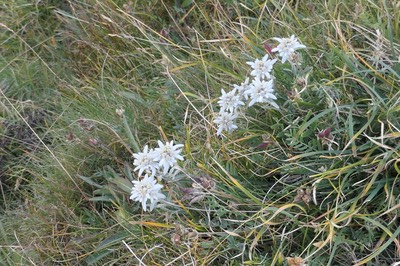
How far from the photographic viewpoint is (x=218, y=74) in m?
3.10

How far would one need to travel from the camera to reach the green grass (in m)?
2.35

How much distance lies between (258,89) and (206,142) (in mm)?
388

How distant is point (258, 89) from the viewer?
7.79ft

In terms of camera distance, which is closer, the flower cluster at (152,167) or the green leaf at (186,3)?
the flower cluster at (152,167)

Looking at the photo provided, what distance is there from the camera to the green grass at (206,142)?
235 centimetres

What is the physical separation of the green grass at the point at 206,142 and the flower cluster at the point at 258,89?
3.5 inches

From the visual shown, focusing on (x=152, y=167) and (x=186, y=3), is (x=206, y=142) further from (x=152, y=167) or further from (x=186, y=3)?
(x=186, y=3)

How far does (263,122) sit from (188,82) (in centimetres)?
62

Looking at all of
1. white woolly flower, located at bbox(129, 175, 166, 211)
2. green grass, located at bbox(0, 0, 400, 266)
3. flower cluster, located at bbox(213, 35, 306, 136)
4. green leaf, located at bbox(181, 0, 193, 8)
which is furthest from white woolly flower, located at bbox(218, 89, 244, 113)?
green leaf, located at bbox(181, 0, 193, 8)

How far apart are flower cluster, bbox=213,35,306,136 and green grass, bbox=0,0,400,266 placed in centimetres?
9

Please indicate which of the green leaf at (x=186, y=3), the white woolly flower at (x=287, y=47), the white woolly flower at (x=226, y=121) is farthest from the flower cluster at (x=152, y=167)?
the green leaf at (x=186, y=3)

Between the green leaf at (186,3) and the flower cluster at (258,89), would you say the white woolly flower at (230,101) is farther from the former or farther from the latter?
the green leaf at (186,3)

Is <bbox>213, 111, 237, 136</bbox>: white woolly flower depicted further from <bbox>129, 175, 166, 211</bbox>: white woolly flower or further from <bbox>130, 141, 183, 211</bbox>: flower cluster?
<bbox>129, 175, 166, 211</bbox>: white woolly flower

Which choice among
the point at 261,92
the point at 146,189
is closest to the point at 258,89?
the point at 261,92
